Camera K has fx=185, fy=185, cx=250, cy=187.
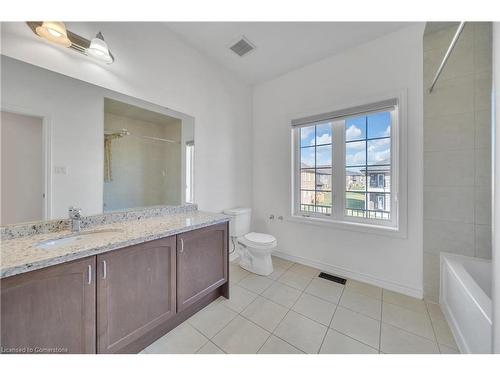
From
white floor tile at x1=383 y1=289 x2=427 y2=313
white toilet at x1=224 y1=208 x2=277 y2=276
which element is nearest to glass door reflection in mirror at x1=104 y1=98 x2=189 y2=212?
white toilet at x1=224 y1=208 x2=277 y2=276

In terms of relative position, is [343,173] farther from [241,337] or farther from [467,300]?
[241,337]

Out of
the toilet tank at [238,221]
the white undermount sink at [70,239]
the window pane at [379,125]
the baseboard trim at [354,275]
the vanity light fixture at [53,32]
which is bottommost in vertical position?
the baseboard trim at [354,275]

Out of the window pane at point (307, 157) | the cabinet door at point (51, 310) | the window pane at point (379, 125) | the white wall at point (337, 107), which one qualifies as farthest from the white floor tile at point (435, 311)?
the cabinet door at point (51, 310)

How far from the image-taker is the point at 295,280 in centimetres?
212

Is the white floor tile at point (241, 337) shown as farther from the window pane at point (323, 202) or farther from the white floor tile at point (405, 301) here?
the window pane at point (323, 202)

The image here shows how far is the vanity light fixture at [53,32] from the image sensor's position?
115 cm

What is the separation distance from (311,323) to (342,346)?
257mm

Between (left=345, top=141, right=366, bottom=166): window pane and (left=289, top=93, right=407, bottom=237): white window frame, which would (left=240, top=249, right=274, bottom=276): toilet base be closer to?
(left=289, top=93, right=407, bottom=237): white window frame

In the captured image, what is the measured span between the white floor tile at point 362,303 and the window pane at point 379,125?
5.52ft

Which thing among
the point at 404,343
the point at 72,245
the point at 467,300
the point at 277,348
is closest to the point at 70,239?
the point at 72,245

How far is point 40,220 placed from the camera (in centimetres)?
121

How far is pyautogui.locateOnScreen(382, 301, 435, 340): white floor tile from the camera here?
140cm
